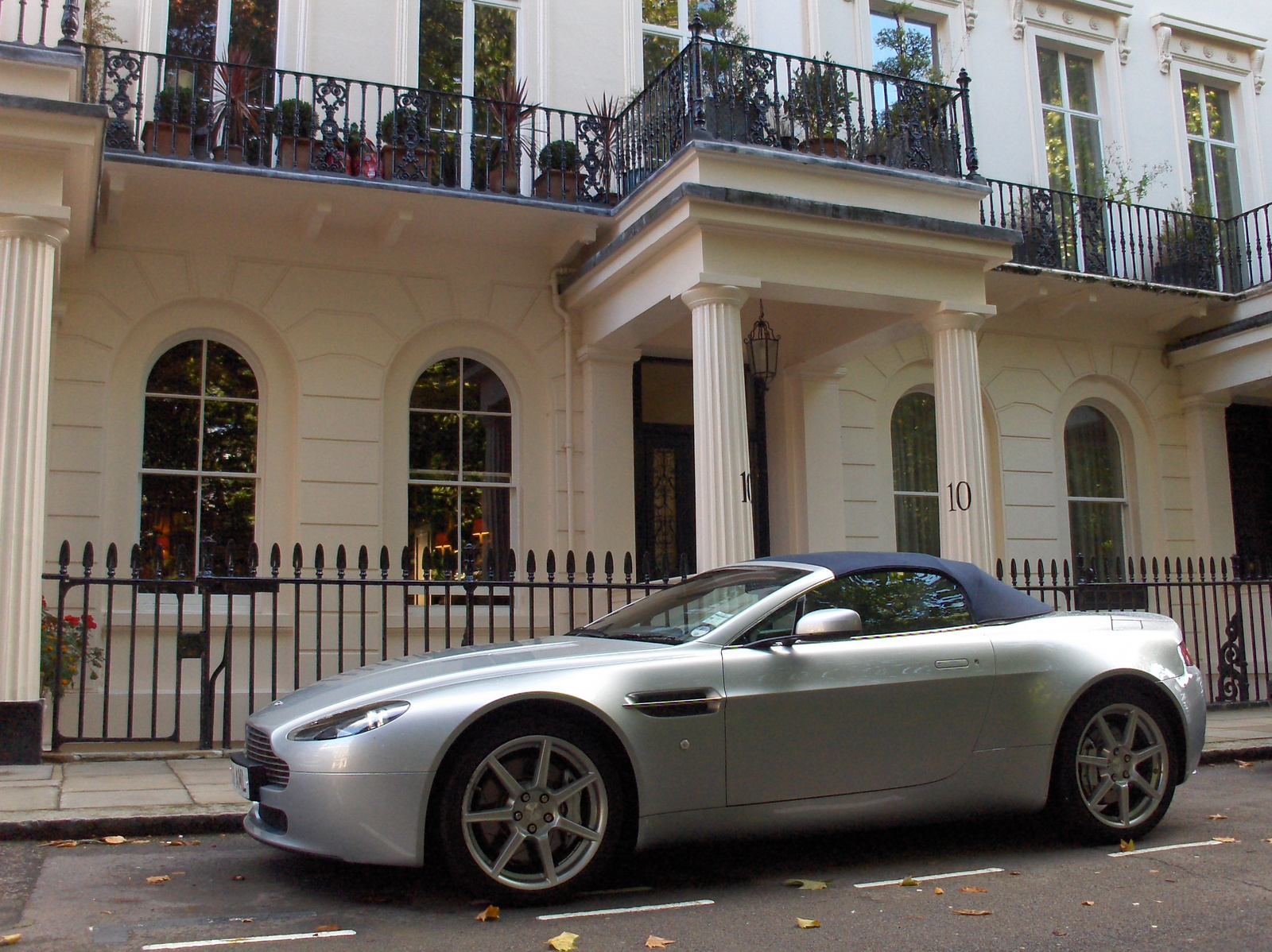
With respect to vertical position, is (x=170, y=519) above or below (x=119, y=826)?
above

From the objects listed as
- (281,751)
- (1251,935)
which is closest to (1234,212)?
(1251,935)

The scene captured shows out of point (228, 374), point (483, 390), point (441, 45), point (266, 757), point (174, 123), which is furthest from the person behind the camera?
point (441, 45)

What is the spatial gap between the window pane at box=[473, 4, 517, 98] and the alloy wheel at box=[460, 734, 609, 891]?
9.31 m

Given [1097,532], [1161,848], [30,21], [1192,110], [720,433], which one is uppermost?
[1192,110]

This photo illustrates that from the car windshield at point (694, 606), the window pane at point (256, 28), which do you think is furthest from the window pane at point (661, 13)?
the car windshield at point (694, 606)

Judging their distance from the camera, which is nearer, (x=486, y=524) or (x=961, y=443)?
(x=961, y=443)

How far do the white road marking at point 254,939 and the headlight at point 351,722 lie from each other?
707 mm

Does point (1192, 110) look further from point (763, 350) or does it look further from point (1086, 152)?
point (763, 350)

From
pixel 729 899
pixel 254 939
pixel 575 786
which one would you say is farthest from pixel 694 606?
pixel 254 939

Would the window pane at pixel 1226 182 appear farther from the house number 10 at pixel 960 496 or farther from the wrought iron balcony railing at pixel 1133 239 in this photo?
the house number 10 at pixel 960 496

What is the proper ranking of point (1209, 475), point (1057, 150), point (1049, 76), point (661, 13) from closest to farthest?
point (661, 13), point (1209, 475), point (1057, 150), point (1049, 76)

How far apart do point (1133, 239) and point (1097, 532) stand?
365 cm

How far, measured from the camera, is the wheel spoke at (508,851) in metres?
4.44

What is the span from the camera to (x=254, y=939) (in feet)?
13.3
